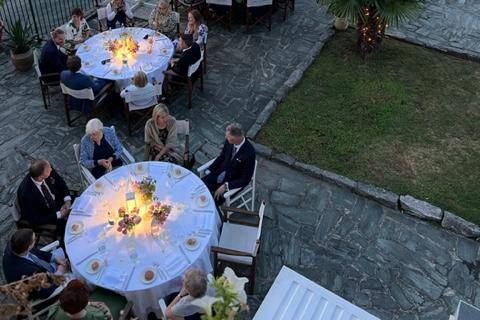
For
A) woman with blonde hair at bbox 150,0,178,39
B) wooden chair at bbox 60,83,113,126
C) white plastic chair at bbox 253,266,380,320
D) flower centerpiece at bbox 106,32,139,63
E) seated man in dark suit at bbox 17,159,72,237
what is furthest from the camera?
woman with blonde hair at bbox 150,0,178,39

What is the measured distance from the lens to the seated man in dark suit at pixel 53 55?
7562mm

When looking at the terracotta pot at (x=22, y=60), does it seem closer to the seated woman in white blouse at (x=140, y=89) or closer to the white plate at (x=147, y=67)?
the white plate at (x=147, y=67)

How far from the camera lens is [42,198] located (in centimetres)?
538

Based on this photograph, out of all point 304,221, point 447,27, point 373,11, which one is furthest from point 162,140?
point 447,27

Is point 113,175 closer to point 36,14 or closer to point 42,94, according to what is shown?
point 42,94

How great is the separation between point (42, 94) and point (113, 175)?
3.12 metres

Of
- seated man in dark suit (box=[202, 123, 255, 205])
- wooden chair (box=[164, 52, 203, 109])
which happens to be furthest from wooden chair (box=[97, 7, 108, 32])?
seated man in dark suit (box=[202, 123, 255, 205])

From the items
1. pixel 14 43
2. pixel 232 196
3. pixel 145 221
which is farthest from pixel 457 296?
pixel 14 43

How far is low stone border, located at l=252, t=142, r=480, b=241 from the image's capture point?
6277 millimetres

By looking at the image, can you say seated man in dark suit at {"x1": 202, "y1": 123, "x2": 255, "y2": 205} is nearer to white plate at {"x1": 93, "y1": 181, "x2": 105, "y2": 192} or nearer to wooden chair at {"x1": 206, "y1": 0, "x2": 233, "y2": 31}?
white plate at {"x1": 93, "y1": 181, "x2": 105, "y2": 192}

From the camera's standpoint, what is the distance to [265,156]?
7254mm

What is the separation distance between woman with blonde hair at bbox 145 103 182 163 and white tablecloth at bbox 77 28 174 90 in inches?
62.3

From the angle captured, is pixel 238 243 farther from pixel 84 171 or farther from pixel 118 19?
pixel 118 19

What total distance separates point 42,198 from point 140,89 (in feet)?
7.77
